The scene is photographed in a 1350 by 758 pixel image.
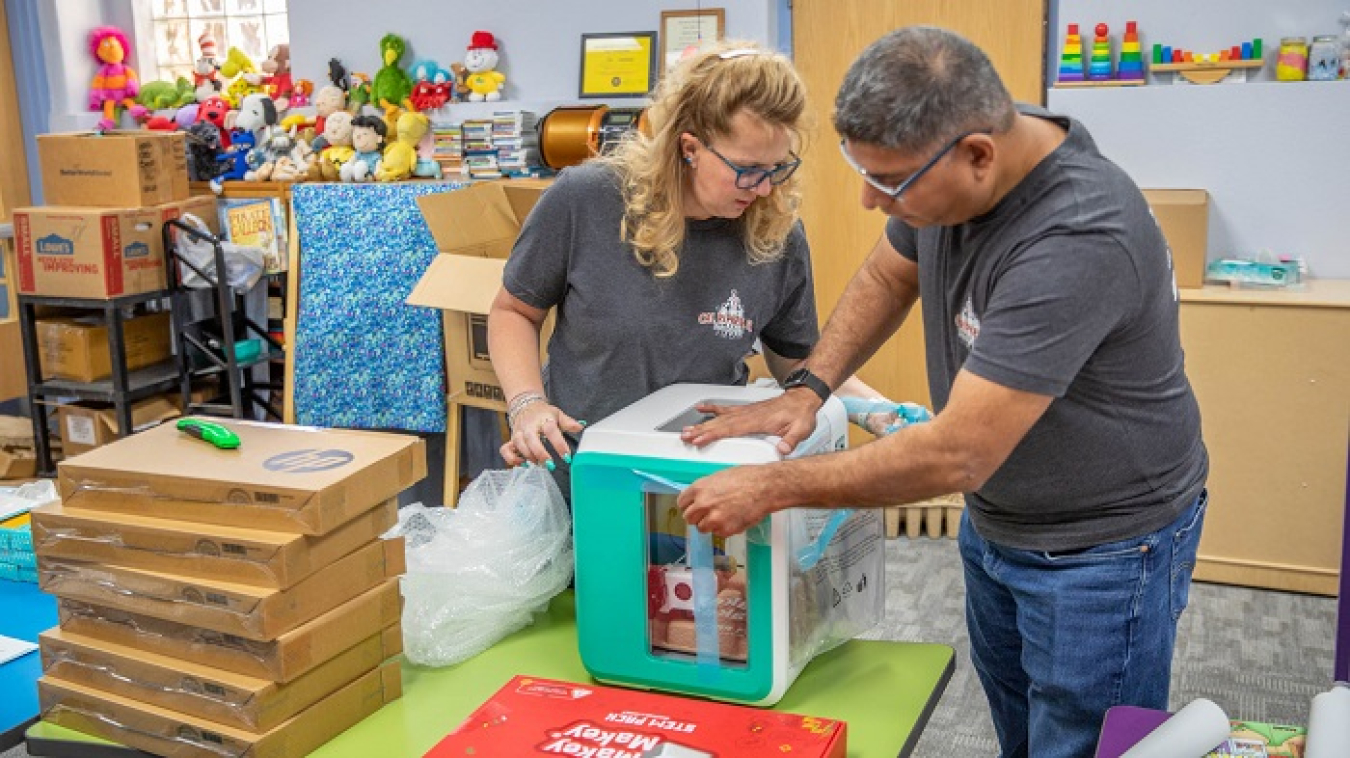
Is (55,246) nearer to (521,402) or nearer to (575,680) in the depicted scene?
(521,402)

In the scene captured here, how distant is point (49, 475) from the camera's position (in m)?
5.18

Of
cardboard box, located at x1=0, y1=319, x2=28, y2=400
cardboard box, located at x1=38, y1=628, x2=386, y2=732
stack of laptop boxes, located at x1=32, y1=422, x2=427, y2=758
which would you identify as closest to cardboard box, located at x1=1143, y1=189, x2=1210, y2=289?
stack of laptop boxes, located at x1=32, y1=422, x2=427, y2=758

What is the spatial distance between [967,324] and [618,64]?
359 centimetres

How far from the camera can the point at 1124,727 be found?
1.34 metres

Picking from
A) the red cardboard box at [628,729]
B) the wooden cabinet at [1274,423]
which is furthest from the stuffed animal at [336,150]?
the red cardboard box at [628,729]

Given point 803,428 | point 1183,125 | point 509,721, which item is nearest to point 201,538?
point 509,721

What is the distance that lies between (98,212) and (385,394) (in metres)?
1.26

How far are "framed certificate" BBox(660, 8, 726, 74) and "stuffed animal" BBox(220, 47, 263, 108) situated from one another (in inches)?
75.5

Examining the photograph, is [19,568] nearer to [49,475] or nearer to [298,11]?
[49,475]

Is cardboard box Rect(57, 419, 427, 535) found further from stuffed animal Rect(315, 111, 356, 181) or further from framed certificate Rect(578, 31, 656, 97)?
stuffed animal Rect(315, 111, 356, 181)

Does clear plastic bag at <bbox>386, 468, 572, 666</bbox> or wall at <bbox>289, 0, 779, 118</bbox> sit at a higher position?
wall at <bbox>289, 0, 779, 118</bbox>

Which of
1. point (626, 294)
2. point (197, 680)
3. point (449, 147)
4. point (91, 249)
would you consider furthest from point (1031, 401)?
point (91, 249)

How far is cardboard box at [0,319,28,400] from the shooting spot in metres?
5.41

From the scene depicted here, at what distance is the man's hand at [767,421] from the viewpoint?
57.6 inches
